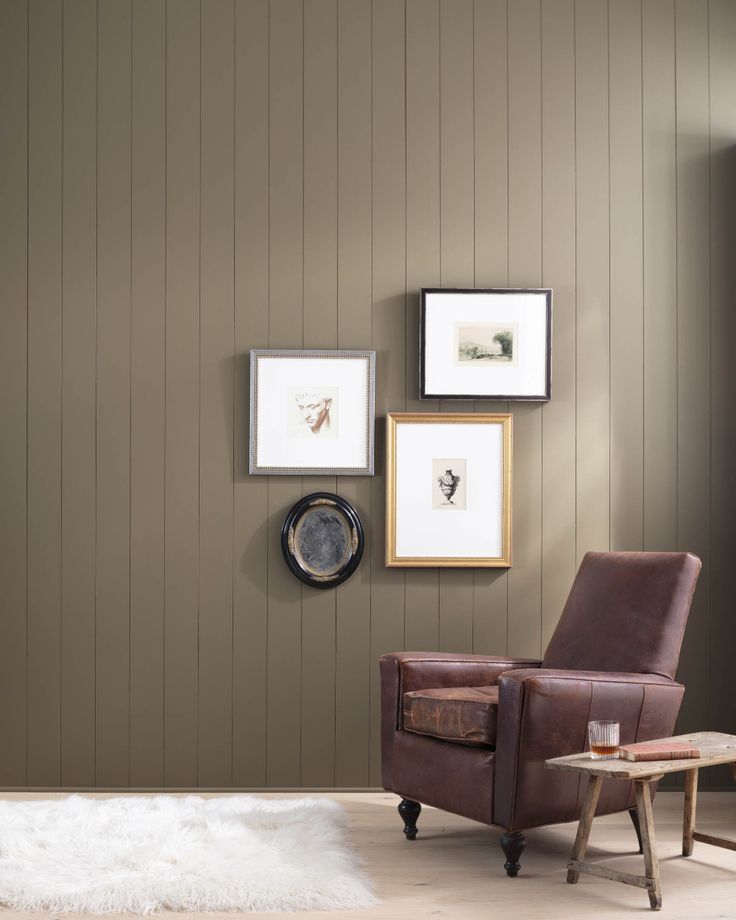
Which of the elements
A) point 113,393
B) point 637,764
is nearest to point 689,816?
point 637,764

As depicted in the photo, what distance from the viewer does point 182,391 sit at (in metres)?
3.90

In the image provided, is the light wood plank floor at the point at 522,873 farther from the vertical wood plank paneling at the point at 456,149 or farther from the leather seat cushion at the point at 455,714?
the vertical wood plank paneling at the point at 456,149

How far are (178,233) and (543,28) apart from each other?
1.76m

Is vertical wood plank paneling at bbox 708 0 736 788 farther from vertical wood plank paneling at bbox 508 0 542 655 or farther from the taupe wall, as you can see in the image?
vertical wood plank paneling at bbox 508 0 542 655

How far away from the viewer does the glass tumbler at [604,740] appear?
8.58 ft

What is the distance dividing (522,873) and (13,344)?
109 inches

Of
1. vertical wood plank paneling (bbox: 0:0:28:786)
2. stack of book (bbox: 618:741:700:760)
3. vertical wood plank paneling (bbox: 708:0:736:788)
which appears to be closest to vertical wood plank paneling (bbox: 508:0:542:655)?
vertical wood plank paneling (bbox: 708:0:736:788)

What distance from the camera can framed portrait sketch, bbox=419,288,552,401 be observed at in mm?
3898

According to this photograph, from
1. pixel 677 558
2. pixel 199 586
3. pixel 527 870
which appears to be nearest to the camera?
pixel 527 870

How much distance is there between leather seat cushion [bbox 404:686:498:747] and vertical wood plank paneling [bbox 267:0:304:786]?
835mm

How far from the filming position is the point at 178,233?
3926 millimetres

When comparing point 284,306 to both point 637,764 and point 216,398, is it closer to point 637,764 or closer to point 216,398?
point 216,398

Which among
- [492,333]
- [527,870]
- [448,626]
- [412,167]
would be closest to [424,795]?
[527,870]

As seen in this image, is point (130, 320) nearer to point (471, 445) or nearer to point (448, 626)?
point (471, 445)
